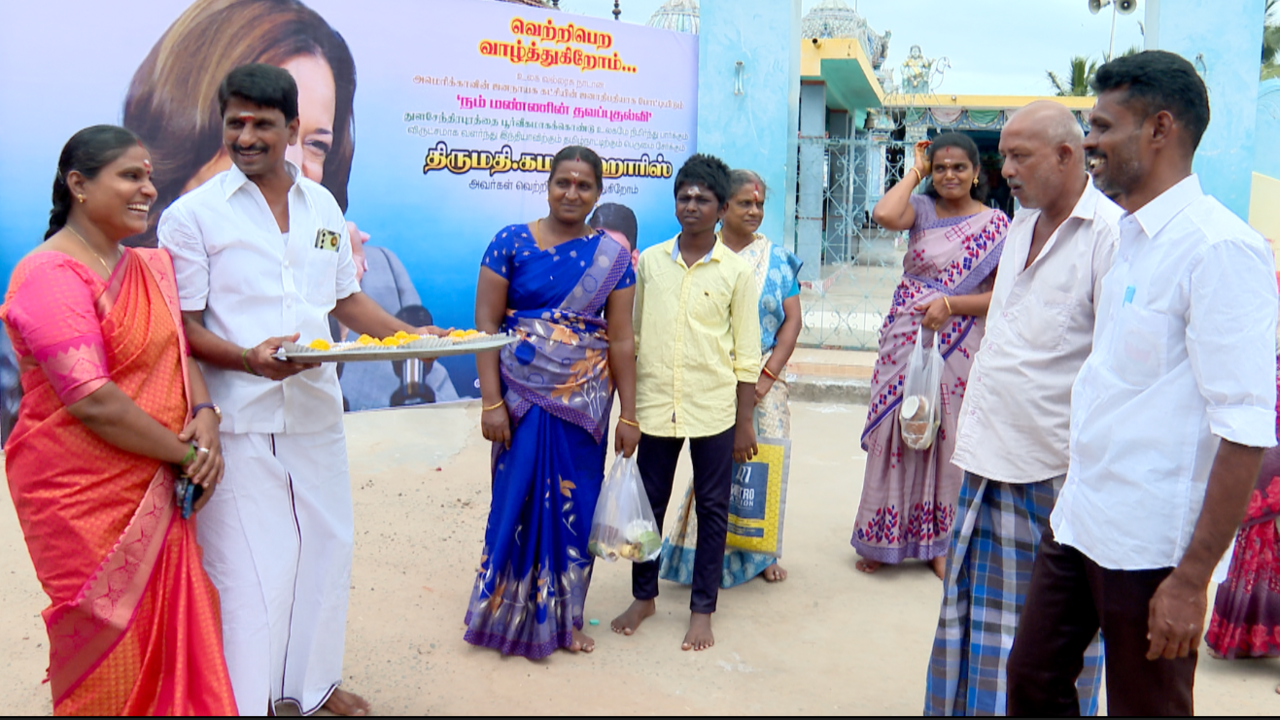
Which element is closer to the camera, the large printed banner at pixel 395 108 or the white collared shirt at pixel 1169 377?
the white collared shirt at pixel 1169 377

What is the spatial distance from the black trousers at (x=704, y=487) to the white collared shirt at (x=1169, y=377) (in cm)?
168

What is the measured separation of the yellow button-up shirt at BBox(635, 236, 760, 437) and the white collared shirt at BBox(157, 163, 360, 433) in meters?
1.31

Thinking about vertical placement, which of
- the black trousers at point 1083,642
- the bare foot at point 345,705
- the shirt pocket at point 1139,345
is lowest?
the bare foot at point 345,705

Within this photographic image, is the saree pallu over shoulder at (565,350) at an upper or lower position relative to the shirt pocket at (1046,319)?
lower

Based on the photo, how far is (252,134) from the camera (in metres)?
2.54

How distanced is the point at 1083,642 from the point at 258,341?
2.25 meters

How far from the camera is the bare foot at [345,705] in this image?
302 centimetres

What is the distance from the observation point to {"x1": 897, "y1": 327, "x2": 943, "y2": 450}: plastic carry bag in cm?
404

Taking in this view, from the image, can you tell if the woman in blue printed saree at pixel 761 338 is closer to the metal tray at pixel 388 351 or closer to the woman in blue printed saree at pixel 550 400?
the woman in blue printed saree at pixel 550 400

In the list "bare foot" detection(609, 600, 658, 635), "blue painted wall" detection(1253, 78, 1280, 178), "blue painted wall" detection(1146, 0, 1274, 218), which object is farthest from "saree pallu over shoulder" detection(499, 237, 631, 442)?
"blue painted wall" detection(1253, 78, 1280, 178)

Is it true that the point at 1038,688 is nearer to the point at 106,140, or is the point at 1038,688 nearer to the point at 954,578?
the point at 954,578

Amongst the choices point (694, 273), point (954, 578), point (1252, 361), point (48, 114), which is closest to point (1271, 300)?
point (1252, 361)

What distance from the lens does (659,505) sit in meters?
3.74

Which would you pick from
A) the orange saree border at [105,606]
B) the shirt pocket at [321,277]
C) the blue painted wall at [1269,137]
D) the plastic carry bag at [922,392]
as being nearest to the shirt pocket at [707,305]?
the plastic carry bag at [922,392]
